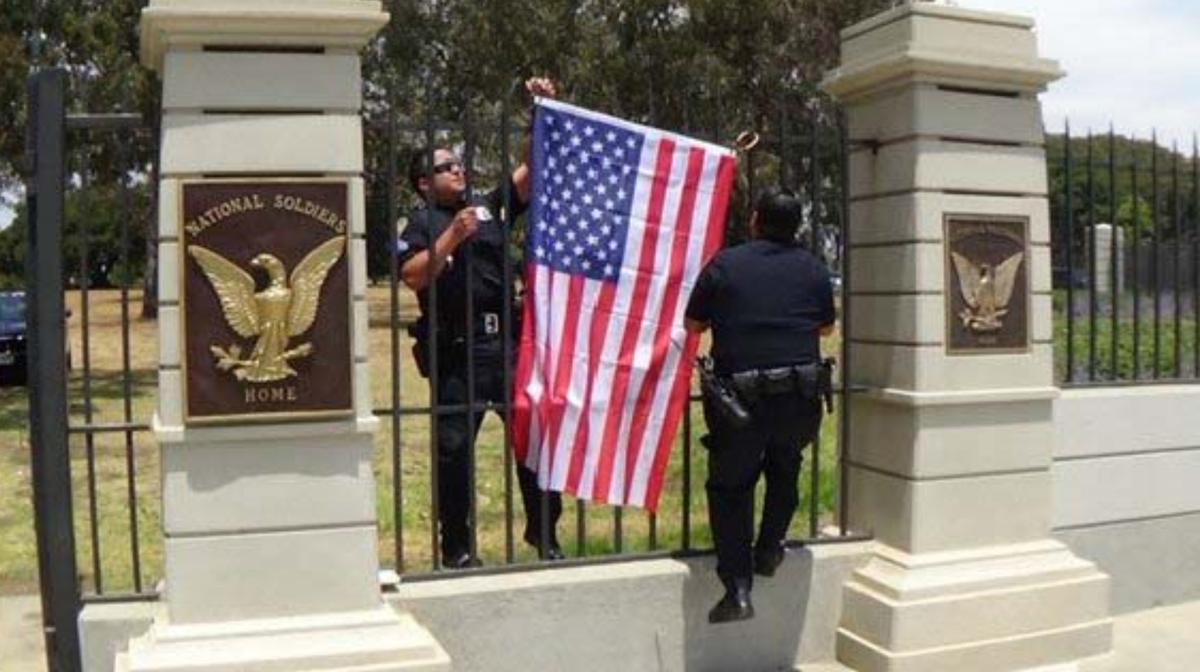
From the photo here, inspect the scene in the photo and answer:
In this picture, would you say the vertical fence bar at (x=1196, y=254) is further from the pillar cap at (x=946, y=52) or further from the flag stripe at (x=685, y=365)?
the flag stripe at (x=685, y=365)

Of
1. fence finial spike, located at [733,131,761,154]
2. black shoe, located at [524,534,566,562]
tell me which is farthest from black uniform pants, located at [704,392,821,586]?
fence finial spike, located at [733,131,761,154]

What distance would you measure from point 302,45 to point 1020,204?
10.9ft

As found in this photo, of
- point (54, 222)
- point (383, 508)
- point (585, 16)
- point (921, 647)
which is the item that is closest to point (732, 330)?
point (921, 647)

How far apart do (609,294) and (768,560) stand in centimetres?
136

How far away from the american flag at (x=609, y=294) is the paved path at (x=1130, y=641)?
1.41 metres

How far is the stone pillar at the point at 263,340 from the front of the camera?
4.48 m

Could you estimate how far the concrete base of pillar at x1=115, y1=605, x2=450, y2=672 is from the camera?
14.6ft

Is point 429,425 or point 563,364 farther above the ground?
point 563,364

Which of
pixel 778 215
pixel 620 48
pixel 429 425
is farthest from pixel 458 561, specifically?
pixel 620 48

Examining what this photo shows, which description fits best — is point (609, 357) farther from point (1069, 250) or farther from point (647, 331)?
point (1069, 250)

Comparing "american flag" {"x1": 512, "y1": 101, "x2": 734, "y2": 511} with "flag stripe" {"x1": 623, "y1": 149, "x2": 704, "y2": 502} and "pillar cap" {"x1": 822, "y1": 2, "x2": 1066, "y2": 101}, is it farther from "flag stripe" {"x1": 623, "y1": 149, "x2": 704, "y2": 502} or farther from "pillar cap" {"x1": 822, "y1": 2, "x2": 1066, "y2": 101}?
"pillar cap" {"x1": 822, "y1": 2, "x2": 1066, "y2": 101}

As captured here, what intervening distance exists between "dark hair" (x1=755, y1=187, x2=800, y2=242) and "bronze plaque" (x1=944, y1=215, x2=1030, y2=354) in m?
0.79

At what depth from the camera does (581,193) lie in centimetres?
532

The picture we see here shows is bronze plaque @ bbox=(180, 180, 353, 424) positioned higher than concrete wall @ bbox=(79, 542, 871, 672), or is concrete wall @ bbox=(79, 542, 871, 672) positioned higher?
bronze plaque @ bbox=(180, 180, 353, 424)
